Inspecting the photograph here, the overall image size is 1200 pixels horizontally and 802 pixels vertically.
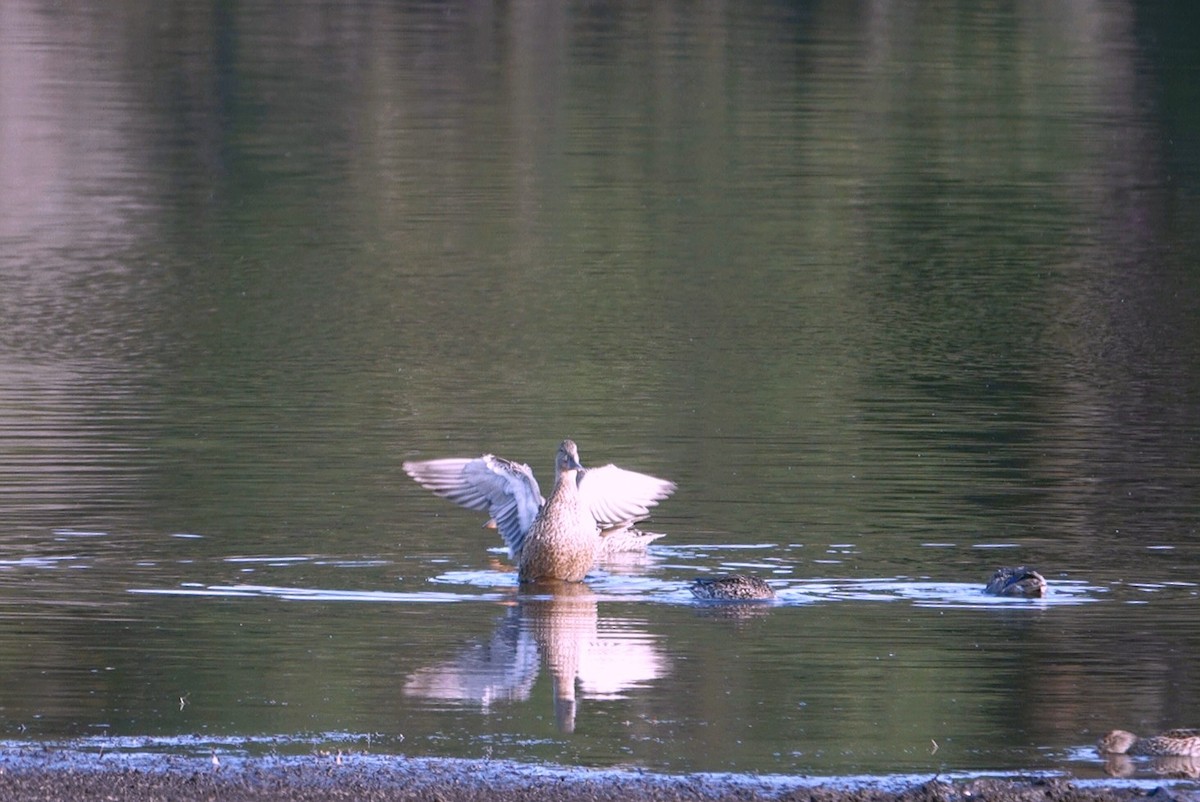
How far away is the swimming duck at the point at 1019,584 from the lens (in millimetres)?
12320

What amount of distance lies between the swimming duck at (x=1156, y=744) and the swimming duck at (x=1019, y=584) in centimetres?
276

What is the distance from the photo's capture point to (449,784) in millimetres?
8836

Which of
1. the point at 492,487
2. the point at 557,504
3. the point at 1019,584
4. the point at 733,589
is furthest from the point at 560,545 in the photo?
the point at 1019,584

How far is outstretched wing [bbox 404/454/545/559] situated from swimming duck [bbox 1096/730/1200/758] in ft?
16.7

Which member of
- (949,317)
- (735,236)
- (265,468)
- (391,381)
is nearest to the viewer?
(265,468)

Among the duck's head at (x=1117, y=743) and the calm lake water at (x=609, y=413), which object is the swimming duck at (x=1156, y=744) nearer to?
the duck's head at (x=1117, y=743)

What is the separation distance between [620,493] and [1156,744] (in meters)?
5.41

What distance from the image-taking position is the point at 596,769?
30.0ft

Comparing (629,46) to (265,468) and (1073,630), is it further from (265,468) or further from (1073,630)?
(1073,630)

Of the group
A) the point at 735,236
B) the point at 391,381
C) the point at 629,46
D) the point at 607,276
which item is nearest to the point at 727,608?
the point at 391,381

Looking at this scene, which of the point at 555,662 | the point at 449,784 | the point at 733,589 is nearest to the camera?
Result: the point at 449,784

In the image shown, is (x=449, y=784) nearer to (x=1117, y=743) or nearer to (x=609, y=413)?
(x=1117, y=743)

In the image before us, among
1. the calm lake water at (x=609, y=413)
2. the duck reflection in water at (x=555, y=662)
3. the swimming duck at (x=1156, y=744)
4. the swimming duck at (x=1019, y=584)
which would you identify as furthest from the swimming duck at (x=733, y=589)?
the swimming duck at (x=1156, y=744)

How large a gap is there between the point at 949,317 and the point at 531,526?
40.4ft
